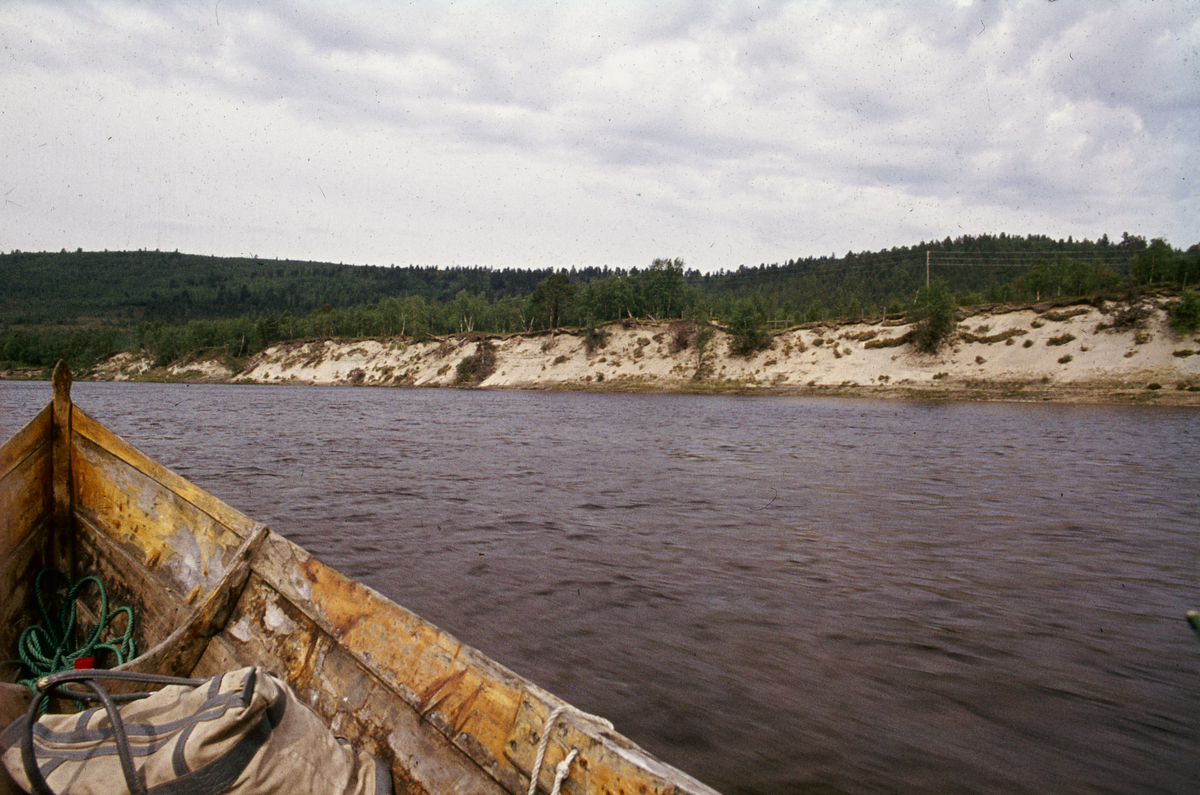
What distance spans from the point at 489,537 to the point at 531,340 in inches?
2775

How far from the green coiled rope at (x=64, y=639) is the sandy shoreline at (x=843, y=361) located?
49276mm

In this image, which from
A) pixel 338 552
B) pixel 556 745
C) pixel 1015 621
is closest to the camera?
pixel 556 745

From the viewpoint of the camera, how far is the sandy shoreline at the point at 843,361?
137ft

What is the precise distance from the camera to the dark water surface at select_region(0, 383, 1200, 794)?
4.18 m

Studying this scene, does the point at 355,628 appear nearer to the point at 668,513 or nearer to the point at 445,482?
the point at 668,513

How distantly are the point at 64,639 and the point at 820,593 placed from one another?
687 centimetres

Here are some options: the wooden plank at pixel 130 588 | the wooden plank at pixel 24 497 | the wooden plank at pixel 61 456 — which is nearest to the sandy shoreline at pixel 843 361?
the wooden plank at pixel 130 588

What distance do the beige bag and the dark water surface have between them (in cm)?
228

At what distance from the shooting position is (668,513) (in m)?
11.0

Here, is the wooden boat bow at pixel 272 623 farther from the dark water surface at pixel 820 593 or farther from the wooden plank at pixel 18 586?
the dark water surface at pixel 820 593

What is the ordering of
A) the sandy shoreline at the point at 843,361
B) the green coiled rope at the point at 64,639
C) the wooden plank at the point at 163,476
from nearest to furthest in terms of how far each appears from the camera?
the green coiled rope at the point at 64,639 → the wooden plank at the point at 163,476 → the sandy shoreline at the point at 843,361

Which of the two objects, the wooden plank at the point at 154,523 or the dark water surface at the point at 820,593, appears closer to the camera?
the dark water surface at the point at 820,593

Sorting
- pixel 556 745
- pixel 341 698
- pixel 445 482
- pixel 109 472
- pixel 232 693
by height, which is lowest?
pixel 445 482

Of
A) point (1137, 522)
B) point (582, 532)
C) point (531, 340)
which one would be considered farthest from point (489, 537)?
point (531, 340)
